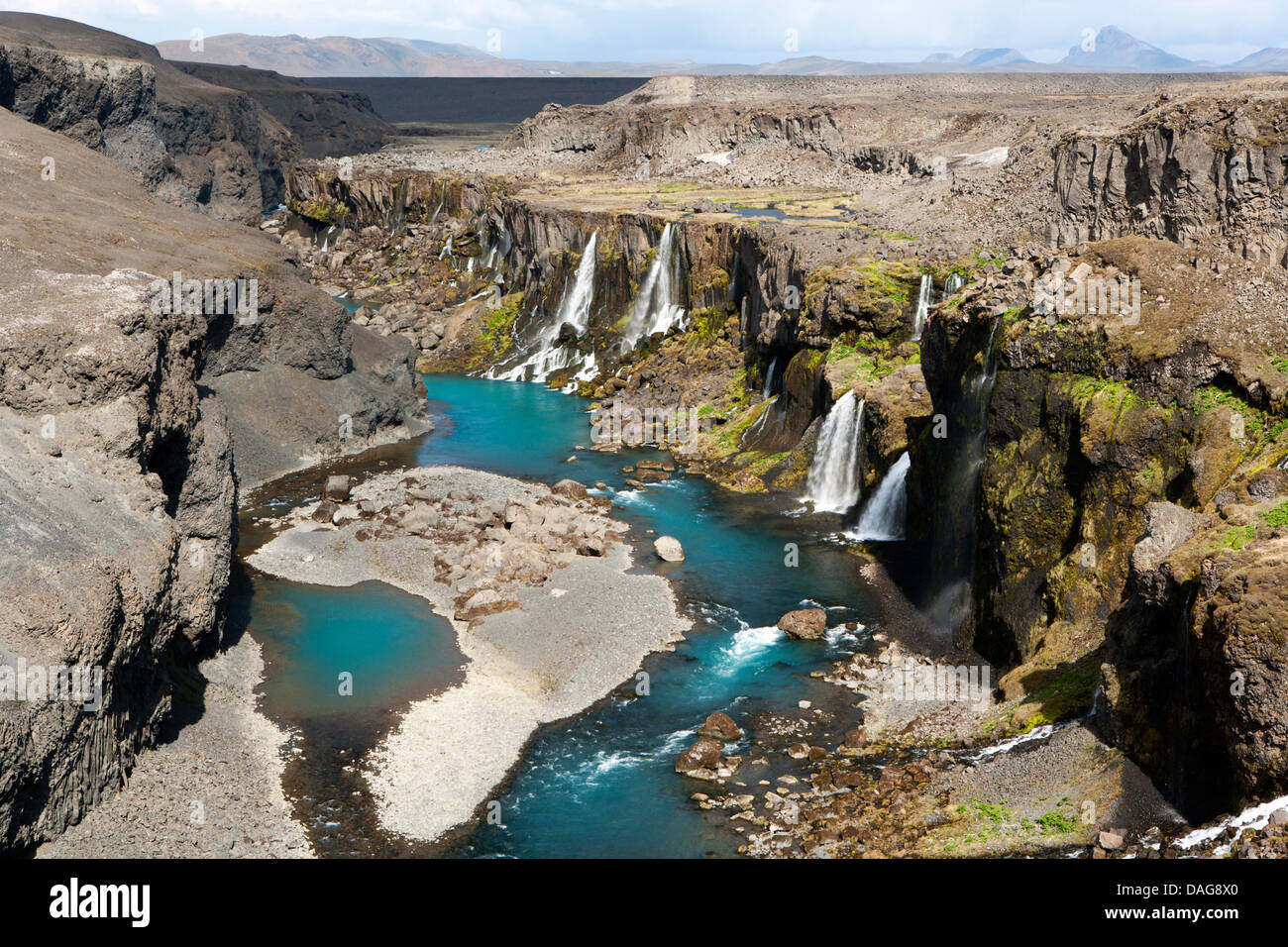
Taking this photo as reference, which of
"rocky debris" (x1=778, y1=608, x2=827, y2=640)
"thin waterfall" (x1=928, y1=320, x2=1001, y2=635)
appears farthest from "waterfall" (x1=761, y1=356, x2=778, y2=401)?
"rocky debris" (x1=778, y1=608, x2=827, y2=640)

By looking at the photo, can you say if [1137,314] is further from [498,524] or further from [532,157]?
[532,157]

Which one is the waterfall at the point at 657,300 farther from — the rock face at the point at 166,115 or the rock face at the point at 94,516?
the rock face at the point at 166,115

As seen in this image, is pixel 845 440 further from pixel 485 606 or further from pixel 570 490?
pixel 485 606

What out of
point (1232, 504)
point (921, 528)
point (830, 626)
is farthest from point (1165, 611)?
point (921, 528)

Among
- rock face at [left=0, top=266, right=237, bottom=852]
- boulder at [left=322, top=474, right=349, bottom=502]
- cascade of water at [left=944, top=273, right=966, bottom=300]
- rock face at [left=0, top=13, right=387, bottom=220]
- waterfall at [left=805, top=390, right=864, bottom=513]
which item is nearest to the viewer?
rock face at [left=0, top=266, right=237, bottom=852]

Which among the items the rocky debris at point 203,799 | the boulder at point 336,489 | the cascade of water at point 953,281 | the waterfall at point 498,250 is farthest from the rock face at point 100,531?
the waterfall at point 498,250

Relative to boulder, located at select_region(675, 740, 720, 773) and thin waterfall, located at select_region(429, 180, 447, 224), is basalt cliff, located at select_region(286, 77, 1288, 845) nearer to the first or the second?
thin waterfall, located at select_region(429, 180, 447, 224)
